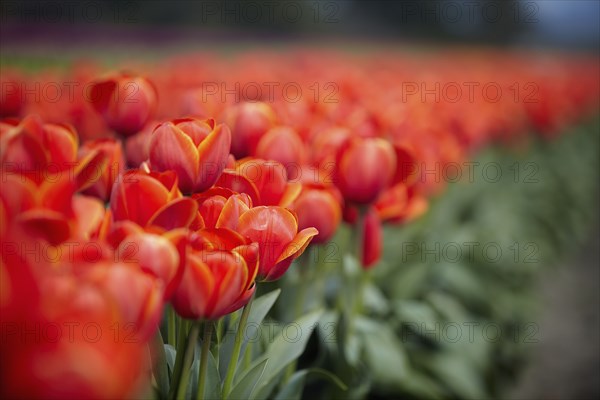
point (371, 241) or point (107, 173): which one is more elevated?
point (107, 173)

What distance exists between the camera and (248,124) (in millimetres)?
1046

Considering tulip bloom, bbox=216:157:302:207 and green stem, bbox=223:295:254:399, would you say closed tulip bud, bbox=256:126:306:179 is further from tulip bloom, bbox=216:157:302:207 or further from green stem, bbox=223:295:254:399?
green stem, bbox=223:295:254:399

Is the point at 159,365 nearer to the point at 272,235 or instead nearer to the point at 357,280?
the point at 272,235

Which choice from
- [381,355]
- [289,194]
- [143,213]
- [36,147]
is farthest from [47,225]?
[381,355]

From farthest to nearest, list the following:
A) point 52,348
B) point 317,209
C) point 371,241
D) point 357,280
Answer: point 357,280
point 371,241
point 317,209
point 52,348

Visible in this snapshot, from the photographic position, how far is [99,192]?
84 cm

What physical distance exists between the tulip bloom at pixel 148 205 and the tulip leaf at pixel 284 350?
1.12 feet

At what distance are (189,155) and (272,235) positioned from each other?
155 mm

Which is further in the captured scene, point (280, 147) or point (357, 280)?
point (357, 280)

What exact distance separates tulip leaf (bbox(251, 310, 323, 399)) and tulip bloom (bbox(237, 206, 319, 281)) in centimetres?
24

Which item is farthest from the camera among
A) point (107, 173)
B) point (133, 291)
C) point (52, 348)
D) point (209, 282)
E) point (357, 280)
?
point (357, 280)

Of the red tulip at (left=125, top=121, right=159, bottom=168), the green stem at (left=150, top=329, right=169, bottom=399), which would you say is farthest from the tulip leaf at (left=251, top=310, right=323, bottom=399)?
the red tulip at (left=125, top=121, right=159, bottom=168)

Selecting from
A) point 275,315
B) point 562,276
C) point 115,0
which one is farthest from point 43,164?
point 115,0

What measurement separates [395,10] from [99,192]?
87.0 feet
